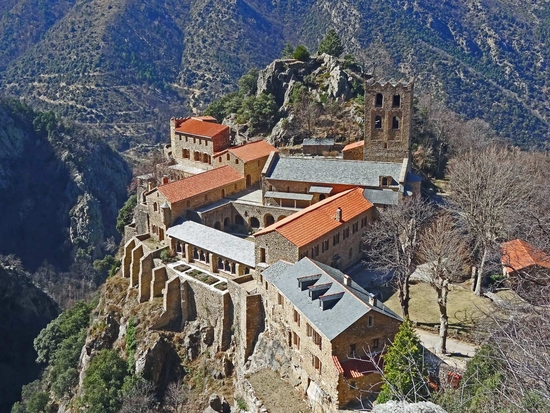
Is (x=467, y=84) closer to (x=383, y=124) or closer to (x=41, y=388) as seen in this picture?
(x=383, y=124)

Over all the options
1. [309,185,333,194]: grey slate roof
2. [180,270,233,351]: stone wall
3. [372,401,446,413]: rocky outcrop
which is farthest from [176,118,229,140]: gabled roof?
[372,401,446,413]: rocky outcrop

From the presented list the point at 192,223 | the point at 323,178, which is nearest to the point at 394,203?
the point at 323,178

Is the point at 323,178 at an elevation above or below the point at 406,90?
below

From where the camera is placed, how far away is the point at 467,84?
124m

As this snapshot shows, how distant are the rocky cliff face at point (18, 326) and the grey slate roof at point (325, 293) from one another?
166 feet

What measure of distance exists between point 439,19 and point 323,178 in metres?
118

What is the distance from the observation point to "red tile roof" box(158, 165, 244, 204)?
55781 millimetres

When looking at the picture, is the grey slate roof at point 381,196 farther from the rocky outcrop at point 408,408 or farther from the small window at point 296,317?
the rocky outcrop at point 408,408

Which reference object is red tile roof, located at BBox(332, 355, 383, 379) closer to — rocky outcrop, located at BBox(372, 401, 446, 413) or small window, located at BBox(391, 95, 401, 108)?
rocky outcrop, located at BBox(372, 401, 446, 413)

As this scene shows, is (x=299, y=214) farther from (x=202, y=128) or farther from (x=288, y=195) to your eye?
(x=202, y=128)

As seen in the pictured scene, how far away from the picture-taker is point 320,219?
153ft

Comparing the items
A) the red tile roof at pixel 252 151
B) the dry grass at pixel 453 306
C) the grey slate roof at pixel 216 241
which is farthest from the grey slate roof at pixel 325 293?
the red tile roof at pixel 252 151

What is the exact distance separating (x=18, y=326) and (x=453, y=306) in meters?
67.0

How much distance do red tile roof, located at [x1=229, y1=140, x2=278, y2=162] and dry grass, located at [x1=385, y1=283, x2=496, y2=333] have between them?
2634 centimetres
